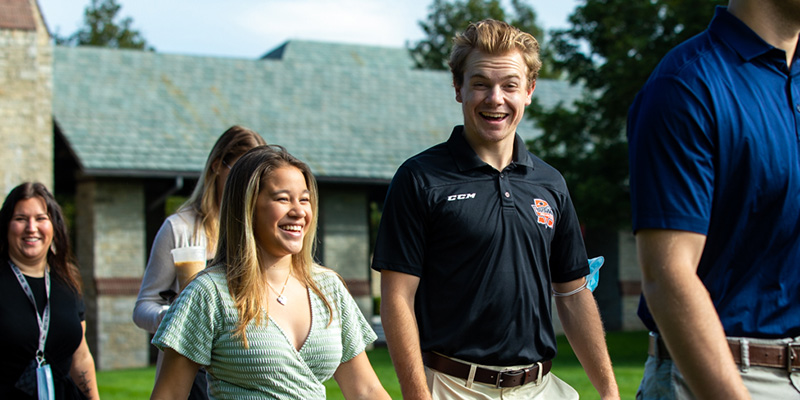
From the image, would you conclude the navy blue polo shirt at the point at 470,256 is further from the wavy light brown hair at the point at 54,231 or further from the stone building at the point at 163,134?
the stone building at the point at 163,134

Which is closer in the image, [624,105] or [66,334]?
[66,334]

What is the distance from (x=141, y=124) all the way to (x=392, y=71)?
8.68m

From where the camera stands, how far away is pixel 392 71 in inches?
1118

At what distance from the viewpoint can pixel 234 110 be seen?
78.9ft

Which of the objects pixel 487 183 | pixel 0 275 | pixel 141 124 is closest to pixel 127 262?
pixel 141 124

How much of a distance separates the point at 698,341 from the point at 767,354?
1.27 feet

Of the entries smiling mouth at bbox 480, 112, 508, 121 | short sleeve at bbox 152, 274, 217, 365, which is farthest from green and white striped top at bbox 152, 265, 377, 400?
smiling mouth at bbox 480, 112, 508, 121

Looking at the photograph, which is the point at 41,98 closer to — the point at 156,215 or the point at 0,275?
the point at 156,215

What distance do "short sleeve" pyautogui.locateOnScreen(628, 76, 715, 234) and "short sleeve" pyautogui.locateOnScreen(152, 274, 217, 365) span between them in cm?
144

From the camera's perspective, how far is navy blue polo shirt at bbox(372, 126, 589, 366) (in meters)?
3.64

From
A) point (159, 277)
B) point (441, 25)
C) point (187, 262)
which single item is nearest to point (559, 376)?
point (159, 277)

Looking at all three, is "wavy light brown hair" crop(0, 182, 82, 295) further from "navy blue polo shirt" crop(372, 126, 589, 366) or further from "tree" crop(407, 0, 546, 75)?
"tree" crop(407, 0, 546, 75)

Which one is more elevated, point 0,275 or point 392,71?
point 392,71

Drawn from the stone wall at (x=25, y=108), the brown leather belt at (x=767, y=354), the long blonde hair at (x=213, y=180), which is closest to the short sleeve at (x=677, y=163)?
the brown leather belt at (x=767, y=354)
